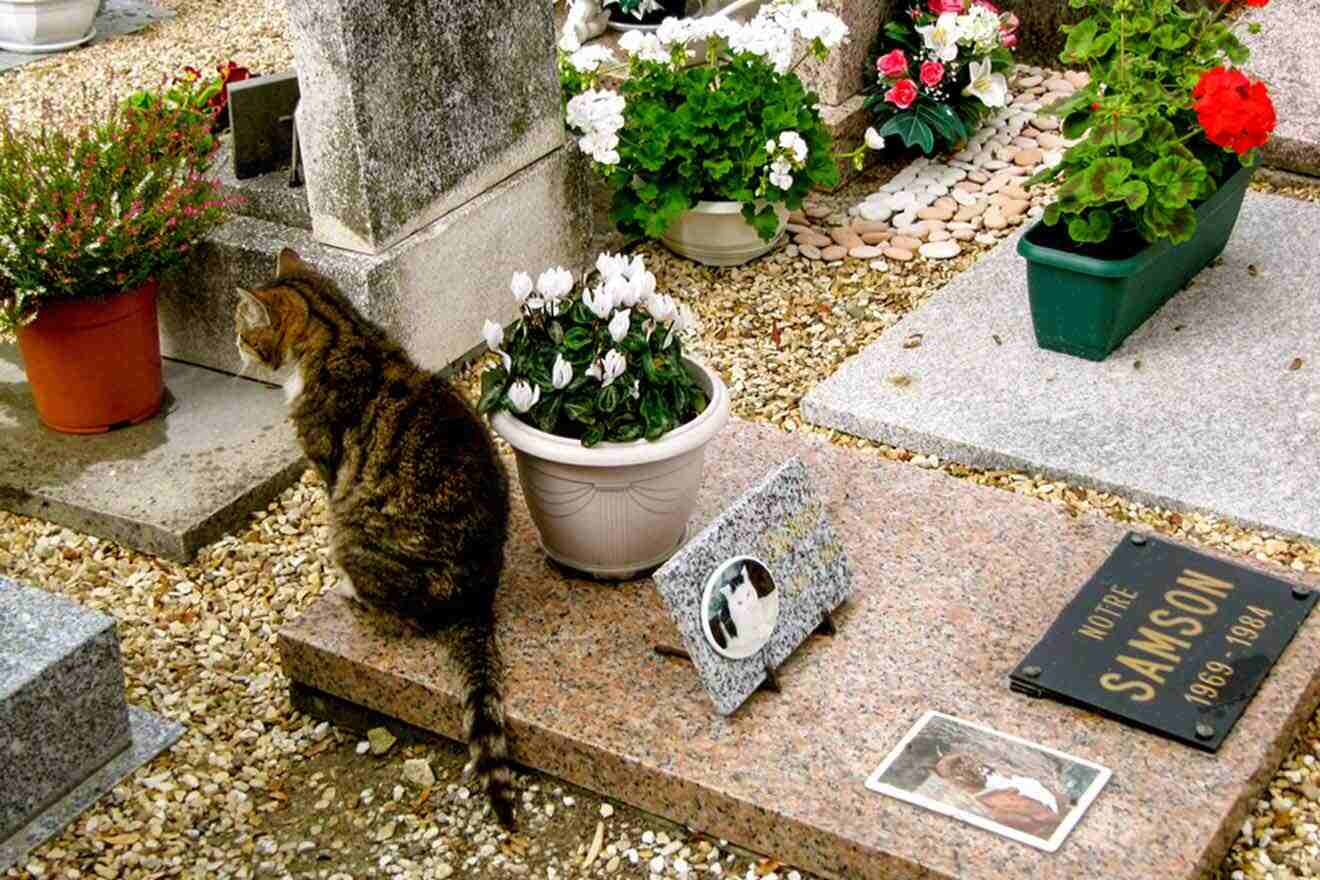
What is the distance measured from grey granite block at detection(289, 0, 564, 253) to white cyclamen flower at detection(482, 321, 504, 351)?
47.0 inches

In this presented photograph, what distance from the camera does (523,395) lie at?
392 cm

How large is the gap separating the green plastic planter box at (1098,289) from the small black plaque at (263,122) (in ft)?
7.89

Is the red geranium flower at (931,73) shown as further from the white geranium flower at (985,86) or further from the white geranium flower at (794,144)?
the white geranium flower at (794,144)

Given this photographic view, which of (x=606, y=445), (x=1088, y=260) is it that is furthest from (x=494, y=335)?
(x=1088, y=260)

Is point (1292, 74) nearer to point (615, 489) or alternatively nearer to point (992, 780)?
point (615, 489)

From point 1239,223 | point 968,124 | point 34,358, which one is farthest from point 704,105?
point 34,358

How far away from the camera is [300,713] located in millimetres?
4152

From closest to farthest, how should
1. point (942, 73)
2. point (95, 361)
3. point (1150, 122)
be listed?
point (95, 361) → point (1150, 122) → point (942, 73)

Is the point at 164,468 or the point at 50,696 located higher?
the point at 50,696

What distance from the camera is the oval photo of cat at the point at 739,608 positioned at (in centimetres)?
365

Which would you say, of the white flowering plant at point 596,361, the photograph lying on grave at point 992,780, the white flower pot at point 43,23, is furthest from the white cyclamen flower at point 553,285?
the white flower pot at point 43,23

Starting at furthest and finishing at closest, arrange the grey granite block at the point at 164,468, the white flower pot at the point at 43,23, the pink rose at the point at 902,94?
1. the white flower pot at the point at 43,23
2. the pink rose at the point at 902,94
3. the grey granite block at the point at 164,468

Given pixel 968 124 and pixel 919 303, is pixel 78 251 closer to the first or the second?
pixel 919 303

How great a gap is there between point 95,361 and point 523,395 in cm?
170
